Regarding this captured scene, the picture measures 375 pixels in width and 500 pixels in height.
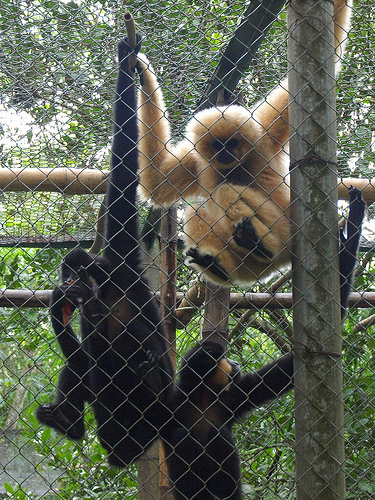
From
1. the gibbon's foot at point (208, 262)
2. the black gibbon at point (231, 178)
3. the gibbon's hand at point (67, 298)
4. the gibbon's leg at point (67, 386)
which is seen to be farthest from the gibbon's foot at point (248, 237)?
the gibbon's leg at point (67, 386)

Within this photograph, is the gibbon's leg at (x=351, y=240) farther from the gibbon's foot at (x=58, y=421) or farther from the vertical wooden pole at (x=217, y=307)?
the gibbon's foot at (x=58, y=421)

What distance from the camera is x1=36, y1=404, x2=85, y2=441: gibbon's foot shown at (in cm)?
287

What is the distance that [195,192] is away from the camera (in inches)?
135

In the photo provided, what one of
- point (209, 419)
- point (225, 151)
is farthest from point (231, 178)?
point (209, 419)

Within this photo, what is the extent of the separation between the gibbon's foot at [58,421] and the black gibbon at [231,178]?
117 centimetres

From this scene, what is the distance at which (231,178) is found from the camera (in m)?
3.14

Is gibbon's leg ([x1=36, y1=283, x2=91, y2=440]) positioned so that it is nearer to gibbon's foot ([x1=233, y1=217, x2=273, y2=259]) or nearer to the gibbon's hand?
the gibbon's hand

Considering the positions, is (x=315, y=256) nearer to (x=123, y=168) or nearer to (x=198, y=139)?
(x=123, y=168)

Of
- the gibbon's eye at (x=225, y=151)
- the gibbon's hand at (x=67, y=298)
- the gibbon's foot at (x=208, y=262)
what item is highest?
the gibbon's eye at (x=225, y=151)

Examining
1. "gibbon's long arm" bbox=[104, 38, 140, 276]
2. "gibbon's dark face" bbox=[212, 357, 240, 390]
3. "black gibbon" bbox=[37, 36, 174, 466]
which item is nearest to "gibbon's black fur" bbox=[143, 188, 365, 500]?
"gibbon's dark face" bbox=[212, 357, 240, 390]

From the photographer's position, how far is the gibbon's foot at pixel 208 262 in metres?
2.87

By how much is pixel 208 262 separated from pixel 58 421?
4.11ft

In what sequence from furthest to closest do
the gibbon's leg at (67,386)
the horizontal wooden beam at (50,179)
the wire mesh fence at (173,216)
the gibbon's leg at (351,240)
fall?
1. the horizontal wooden beam at (50,179)
2. the gibbon's leg at (67,386)
3. the gibbon's leg at (351,240)
4. the wire mesh fence at (173,216)

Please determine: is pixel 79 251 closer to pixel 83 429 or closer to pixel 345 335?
pixel 83 429
